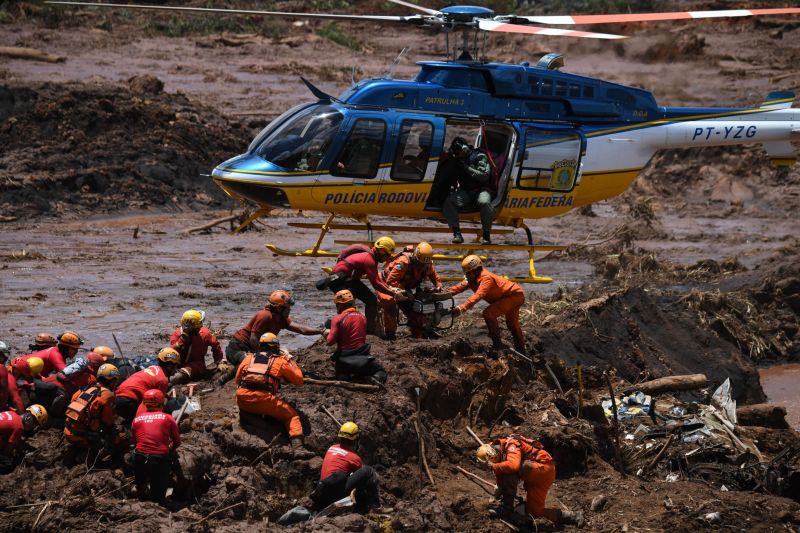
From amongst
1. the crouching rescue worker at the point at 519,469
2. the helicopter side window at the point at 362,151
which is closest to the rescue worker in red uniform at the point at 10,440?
the crouching rescue worker at the point at 519,469

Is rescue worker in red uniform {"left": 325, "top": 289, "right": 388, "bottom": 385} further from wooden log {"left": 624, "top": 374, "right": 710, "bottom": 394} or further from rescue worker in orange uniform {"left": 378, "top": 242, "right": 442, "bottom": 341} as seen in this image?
wooden log {"left": 624, "top": 374, "right": 710, "bottom": 394}

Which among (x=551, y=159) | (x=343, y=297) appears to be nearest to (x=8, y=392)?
(x=343, y=297)

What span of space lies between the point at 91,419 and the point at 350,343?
303 cm

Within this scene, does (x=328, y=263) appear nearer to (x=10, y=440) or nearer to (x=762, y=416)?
(x=762, y=416)

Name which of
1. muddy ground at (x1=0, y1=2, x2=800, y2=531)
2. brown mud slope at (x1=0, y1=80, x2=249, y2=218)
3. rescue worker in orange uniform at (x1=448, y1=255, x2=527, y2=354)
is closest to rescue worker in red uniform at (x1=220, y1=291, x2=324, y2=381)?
muddy ground at (x1=0, y1=2, x2=800, y2=531)

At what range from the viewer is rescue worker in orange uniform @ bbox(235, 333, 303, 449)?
478 inches

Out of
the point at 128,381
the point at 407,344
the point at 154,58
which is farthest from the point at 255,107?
the point at 128,381

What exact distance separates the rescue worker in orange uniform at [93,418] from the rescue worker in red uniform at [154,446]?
0.47 m

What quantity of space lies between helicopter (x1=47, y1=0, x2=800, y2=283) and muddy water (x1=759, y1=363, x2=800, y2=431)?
457 cm

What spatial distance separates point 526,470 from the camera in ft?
39.3

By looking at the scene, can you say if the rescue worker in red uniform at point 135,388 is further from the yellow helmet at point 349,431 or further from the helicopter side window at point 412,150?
the helicopter side window at point 412,150

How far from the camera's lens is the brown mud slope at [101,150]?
25.5m

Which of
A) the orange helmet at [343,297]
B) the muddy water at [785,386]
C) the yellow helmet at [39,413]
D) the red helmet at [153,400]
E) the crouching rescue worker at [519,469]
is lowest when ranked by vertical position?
the muddy water at [785,386]

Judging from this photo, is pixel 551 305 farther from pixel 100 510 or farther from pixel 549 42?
pixel 549 42
